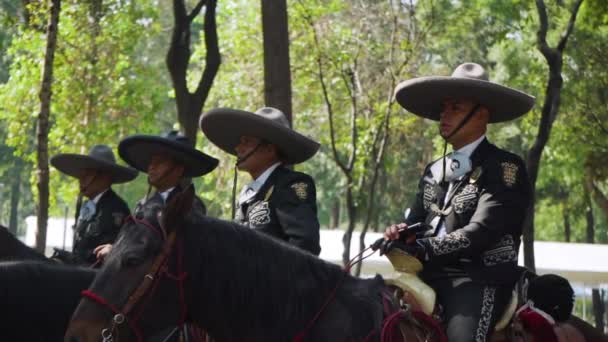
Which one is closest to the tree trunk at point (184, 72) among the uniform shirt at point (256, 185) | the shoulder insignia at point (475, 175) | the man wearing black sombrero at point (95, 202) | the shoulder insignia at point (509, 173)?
the man wearing black sombrero at point (95, 202)

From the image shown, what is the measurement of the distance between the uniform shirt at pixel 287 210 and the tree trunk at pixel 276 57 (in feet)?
15.1

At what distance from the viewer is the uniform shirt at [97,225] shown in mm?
9695

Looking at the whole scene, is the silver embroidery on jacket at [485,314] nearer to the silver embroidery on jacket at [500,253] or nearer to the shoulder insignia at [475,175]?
the silver embroidery on jacket at [500,253]

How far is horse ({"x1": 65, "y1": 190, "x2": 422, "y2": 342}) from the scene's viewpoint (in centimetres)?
482

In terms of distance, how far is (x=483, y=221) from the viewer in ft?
19.3

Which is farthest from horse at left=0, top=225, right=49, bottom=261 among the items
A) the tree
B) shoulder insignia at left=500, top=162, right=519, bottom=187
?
the tree

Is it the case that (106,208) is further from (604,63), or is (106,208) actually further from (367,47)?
(604,63)

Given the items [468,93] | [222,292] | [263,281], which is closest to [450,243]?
[468,93]

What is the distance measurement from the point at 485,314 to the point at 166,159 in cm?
363

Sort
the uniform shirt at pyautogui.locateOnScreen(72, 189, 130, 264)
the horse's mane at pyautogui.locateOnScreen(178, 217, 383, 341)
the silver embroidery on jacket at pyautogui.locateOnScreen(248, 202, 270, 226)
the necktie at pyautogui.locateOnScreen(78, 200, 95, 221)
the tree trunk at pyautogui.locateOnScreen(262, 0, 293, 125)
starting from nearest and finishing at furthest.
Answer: the horse's mane at pyautogui.locateOnScreen(178, 217, 383, 341) → the silver embroidery on jacket at pyautogui.locateOnScreen(248, 202, 270, 226) → the uniform shirt at pyautogui.locateOnScreen(72, 189, 130, 264) → the necktie at pyautogui.locateOnScreen(78, 200, 95, 221) → the tree trunk at pyautogui.locateOnScreen(262, 0, 293, 125)

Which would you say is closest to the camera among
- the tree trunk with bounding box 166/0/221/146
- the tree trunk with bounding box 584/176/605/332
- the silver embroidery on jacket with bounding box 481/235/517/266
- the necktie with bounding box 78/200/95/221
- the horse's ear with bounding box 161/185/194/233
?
the horse's ear with bounding box 161/185/194/233

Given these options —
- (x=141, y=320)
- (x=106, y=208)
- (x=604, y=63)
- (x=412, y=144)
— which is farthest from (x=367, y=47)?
(x=141, y=320)

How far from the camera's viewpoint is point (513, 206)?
6.00 meters

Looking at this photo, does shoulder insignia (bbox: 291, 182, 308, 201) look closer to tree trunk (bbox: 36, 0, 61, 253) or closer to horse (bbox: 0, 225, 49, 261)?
horse (bbox: 0, 225, 49, 261)
